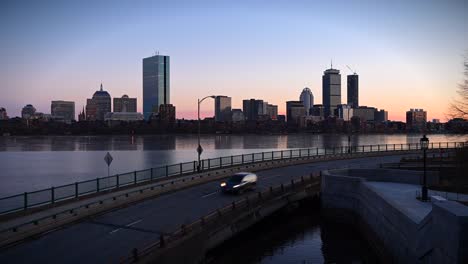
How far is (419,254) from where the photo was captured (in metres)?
18.1

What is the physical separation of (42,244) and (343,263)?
17.7 metres

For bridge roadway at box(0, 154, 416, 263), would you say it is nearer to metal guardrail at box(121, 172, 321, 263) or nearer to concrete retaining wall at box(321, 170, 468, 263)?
metal guardrail at box(121, 172, 321, 263)

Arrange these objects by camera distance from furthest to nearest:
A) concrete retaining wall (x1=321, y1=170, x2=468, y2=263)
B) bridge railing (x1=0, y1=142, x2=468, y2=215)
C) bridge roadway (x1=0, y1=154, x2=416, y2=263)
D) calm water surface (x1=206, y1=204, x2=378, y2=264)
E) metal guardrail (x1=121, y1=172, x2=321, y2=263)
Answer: calm water surface (x1=206, y1=204, x2=378, y2=264), bridge railing (x1=0, y1=142, x2=468, y2=215), bridge roadway (x1=0, y1=154, x2=416, y2=263), metal guardrail (x1=121, y1=172, x2=321, y2=263), concrete retaining wall (x1=321, y1=170, x2=468, y2=263)

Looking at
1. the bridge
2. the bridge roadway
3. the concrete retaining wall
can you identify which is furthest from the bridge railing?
the concrete retaining wall

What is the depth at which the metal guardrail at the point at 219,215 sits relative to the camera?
55.5 ft

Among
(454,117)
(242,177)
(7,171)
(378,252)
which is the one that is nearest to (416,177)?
(454,117)

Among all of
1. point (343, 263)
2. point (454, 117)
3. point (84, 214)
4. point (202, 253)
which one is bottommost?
point (343, 263)

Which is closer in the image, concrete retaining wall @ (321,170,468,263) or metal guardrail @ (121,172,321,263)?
concrete retaining wall @ (321,170,468,263)

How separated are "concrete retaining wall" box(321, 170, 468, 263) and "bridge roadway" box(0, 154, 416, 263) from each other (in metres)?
9.46

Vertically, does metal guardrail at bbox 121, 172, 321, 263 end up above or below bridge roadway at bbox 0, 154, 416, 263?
above

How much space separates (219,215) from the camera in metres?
23.6

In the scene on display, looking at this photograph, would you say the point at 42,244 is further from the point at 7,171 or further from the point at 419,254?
the point at 7,171

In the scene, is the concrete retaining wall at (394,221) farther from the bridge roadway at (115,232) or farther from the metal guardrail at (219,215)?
the bridge roadway at (115,232)

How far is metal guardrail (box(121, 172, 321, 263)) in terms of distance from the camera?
16.9 metres
